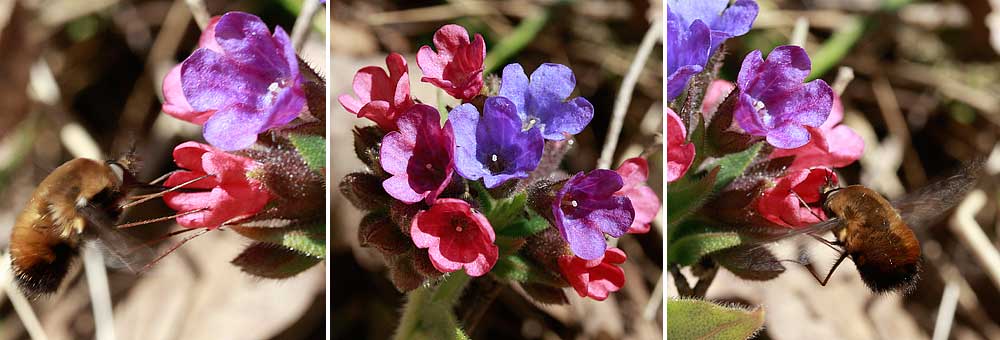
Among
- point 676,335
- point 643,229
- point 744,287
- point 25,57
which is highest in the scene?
point 643,229

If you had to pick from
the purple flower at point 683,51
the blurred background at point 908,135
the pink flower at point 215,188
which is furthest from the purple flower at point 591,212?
the blurred background at point 908,135

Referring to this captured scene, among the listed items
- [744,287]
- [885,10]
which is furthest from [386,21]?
[885,10]

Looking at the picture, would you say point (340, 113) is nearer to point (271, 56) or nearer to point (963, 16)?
point (271, 56)

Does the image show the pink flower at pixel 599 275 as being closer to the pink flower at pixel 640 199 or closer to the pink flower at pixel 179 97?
the pink flower at pixel 640 199

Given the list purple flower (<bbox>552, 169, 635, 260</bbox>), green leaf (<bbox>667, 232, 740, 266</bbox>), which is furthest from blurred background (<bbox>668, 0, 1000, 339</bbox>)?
purple flower (<bbox>552, 169, 635, 260</bbox>)

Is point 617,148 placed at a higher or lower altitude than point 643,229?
lower

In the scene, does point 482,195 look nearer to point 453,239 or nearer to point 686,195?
point 453,239

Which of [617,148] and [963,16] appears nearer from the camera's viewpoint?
[617,148]
